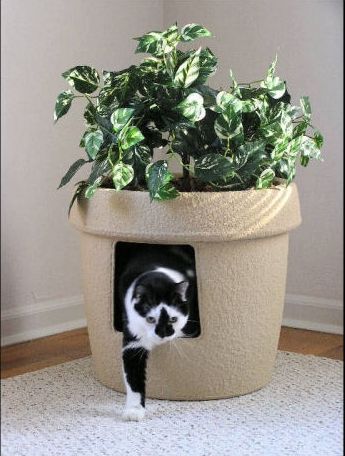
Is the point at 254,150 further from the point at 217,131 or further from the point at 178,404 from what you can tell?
the point at 178,404

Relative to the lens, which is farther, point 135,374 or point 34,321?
point 135,374

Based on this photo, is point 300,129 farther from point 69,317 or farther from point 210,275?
point 69,317

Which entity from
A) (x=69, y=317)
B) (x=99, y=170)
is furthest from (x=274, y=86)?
(x=69, y=317)

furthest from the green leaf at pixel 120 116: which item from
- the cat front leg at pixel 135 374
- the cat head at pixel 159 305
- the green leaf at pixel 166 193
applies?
the cat front leg at pixel 135 374

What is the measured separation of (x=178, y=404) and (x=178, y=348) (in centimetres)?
8

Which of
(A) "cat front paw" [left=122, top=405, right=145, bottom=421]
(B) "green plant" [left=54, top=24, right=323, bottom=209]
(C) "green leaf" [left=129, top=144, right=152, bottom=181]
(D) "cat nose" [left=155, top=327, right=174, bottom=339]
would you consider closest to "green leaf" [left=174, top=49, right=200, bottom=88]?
(B) "green plant" [left=54, top=24, right=323, bottom=209]

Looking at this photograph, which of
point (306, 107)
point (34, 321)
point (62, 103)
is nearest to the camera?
point (34, 321)

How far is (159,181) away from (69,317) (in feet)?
0.70

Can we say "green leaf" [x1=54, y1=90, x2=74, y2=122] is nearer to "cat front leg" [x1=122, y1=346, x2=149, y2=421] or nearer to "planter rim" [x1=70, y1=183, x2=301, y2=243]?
"planter rim" [x1=70, y1=183, x2=301, y2=243]

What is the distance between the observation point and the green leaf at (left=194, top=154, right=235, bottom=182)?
1082mm

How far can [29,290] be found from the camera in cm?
90

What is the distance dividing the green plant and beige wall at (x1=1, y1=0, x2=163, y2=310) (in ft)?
0.12

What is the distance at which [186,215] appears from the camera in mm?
1098

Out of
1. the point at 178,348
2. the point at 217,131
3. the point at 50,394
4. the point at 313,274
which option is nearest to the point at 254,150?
the point at 217,131
